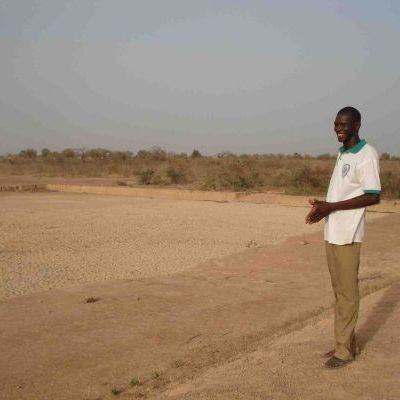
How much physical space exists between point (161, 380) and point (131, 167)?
157 feet

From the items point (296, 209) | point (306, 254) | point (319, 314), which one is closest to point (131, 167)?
point (296, 209)

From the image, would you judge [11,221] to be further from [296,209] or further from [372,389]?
[372,389]

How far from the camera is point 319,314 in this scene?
20.4ft

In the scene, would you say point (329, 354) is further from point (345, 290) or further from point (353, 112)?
point (353, 112)

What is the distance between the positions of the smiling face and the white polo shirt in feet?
0.18

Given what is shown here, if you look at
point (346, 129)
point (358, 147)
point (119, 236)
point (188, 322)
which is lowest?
point (188, 322)

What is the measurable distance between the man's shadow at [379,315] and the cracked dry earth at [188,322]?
1 centimetres

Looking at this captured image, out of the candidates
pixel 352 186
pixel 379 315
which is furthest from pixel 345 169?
pixel 379 315

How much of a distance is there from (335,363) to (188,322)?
1.94 metres

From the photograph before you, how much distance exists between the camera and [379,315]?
5.91 meters

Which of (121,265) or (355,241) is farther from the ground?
(355,241)

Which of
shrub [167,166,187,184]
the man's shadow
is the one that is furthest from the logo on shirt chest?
shrub [167,166,187,184]

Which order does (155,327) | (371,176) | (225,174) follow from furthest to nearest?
(225,174) → (155,327) → (371,176)

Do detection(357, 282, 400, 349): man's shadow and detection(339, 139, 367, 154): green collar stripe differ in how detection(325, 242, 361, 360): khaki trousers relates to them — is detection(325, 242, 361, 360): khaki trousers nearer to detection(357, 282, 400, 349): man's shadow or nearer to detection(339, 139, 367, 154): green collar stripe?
detection(357, 282, 400, 349): man's shadow
